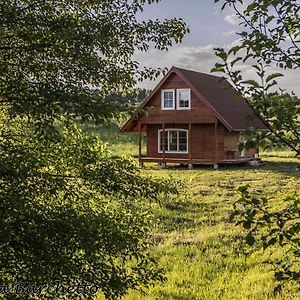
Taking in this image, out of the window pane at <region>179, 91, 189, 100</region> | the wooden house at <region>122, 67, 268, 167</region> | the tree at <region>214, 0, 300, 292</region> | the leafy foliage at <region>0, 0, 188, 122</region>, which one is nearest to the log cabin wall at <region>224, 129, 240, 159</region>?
the wooden house at <region>122, 67, 268, 167</region>

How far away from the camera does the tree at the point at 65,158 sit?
3.19 metres

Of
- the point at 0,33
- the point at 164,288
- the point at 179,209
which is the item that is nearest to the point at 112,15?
the point at 0,33

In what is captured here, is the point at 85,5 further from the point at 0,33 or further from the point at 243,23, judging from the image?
the point at 243,23

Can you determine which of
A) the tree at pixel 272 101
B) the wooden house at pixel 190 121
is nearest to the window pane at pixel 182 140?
the wooden house at pixel 190 121

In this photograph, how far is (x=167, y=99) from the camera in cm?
2416

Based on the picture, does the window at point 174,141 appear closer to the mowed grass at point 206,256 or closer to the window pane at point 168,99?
the window pane at point 168,99

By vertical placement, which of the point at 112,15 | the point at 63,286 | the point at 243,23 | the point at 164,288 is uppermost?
the point at 112,15

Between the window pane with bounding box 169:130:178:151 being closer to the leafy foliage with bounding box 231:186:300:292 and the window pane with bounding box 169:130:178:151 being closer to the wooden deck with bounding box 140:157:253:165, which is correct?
the wooden deck with bounding box 140:157:253:165

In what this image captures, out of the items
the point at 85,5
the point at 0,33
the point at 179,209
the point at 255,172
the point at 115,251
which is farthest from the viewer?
the point at 255,172

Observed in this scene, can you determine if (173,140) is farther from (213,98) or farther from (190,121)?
(213,98)

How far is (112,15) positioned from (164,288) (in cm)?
400

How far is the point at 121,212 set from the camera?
151 inches

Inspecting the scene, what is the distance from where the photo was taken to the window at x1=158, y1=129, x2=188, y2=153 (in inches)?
965

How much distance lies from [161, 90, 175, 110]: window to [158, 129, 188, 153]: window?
1.51m
